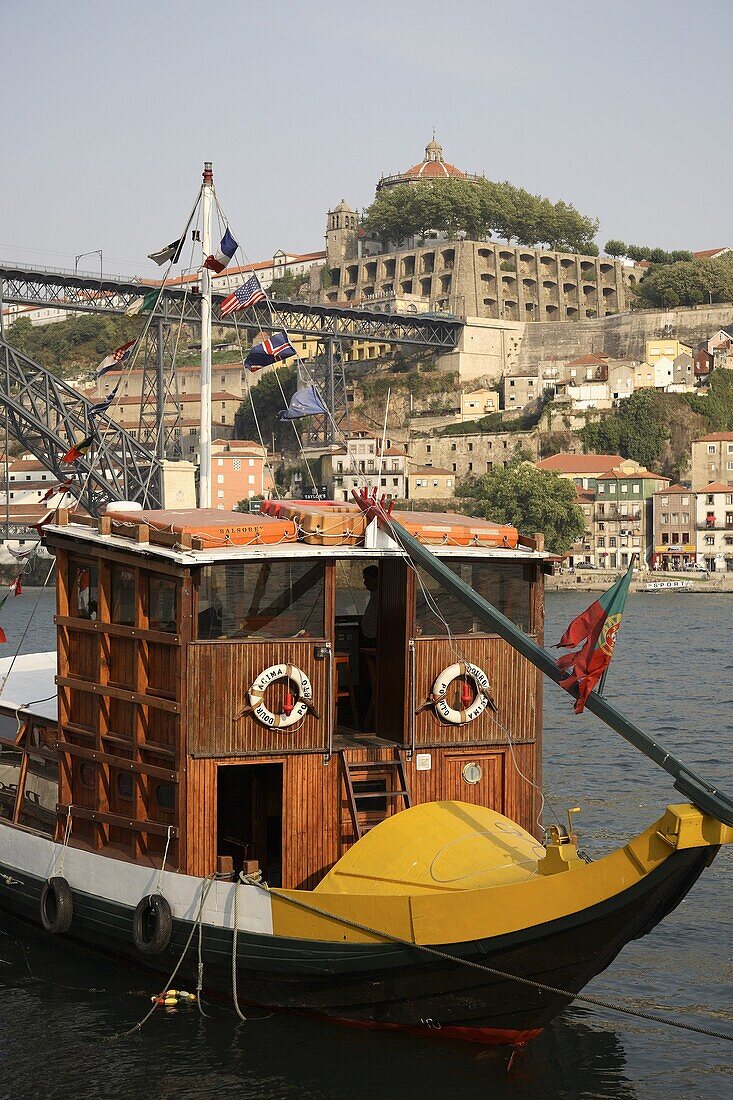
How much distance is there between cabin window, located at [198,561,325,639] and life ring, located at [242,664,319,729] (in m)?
0.35

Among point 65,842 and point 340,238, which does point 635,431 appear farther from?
point 65,842

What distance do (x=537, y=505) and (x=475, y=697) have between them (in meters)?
78.5

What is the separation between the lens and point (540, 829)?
13234 mm

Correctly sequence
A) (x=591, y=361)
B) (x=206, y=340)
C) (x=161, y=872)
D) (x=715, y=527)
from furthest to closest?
(x=591, y=361), (x=715, y=527), (x=206, y=340), (x=161, y=872)

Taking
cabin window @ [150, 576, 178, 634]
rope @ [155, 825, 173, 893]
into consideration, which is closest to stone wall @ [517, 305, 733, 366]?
cabin window @ [150, 576, 178, 634]

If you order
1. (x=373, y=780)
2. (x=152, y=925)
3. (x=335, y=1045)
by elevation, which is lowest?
(x=335, y=1045)

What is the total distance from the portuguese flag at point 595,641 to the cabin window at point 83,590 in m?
4.95

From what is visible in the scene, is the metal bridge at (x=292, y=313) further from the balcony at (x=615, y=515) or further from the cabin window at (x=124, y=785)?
the cabin window at (x=124, y=785)

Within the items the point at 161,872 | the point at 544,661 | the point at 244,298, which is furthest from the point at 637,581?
the point at 544,661

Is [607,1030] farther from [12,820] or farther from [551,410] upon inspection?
[551,410]

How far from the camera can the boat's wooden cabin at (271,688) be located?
12.0 m

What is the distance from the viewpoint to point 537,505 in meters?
90.5

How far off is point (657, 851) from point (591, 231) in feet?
407

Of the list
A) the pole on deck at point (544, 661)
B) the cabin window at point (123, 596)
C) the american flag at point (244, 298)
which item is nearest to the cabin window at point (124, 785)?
the cabin window at point (123, 596)
